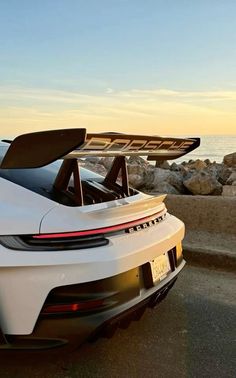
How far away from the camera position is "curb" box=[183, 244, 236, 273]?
5.37 metres

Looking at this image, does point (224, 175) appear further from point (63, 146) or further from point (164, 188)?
point (63, 146)

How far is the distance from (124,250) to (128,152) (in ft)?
2.52

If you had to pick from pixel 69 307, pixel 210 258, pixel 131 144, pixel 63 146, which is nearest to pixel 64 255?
pixel 69 307

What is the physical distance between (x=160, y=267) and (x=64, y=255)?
82 centimetres

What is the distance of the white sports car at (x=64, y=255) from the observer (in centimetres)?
256

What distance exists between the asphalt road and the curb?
1.10m

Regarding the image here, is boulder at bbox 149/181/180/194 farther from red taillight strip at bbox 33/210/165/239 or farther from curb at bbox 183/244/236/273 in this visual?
red taillight strip at bbox 33/210/165/239

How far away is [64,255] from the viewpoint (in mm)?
2576

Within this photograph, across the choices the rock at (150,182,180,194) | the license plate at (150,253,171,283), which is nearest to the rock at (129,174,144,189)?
the rock at (150,182,180,194)

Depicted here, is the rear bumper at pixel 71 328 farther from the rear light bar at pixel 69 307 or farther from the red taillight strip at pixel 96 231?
the red taillight strip at pixel 96 231

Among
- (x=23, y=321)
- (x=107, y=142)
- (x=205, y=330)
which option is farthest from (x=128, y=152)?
(x=205, y=330)

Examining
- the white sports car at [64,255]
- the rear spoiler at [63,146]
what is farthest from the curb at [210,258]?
the rear spoiler at [63,146]

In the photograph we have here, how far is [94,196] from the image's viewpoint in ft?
10.7

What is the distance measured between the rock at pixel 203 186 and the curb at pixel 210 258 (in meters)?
3.72
